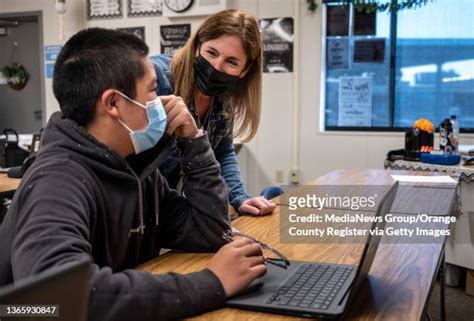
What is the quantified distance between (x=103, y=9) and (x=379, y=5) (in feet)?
8.11

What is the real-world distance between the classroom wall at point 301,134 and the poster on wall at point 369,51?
327 millimetres

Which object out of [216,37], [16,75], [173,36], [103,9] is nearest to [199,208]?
[216,37]

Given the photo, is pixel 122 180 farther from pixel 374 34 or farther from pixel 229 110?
pixel 374 34

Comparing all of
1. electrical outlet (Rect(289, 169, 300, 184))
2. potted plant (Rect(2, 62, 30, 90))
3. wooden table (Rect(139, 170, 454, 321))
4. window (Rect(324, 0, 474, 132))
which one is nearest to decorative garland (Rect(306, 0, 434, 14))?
window (Rect(324, 0, 474, 132))

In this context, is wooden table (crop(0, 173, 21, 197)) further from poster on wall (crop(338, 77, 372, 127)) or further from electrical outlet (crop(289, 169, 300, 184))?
poster on wall (crop(338, 77, 372, 127))

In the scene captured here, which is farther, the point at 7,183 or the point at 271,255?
the point at 7,183

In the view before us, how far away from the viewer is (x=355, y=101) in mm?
4242

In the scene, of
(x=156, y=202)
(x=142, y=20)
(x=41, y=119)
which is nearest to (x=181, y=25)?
(x=142, y=20)

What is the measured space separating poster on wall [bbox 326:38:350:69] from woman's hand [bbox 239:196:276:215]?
287cm

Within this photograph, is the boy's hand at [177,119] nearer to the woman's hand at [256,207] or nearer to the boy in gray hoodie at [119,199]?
the boy in gray hoodie at [119,199]

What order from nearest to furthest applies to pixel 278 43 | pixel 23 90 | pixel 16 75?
pixel 278 43
pixel 16 75
pixel 23 90

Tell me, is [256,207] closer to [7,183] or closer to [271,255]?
[271,255]

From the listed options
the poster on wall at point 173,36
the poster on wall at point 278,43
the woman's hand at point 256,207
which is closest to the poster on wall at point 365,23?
the poster on wall at point 278,43

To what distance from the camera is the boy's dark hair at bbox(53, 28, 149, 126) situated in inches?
39.1
